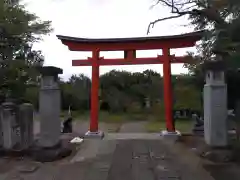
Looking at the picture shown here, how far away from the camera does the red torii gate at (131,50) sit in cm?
1630

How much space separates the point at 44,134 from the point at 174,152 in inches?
160

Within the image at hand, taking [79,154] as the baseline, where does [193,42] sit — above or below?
above

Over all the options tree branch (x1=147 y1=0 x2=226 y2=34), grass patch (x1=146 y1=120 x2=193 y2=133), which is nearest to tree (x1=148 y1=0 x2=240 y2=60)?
tree branch (x1=147 y1=0 x2=226 y2=34)

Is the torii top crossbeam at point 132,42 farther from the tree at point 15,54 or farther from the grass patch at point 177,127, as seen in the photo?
the grass patch at point 177,127

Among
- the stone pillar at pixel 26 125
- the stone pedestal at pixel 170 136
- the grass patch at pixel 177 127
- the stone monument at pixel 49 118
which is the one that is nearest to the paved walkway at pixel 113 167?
the stone monument at pixel 49 118

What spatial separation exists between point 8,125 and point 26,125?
76 cm

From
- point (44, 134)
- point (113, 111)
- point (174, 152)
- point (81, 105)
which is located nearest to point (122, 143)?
point (174, 152)

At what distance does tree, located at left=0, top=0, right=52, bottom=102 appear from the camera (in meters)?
13.2

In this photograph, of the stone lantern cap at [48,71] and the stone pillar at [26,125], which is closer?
the stone lantern cap at [48,71]

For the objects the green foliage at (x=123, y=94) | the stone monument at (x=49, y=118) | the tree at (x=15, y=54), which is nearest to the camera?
the stone monument at (x=49, y=118)

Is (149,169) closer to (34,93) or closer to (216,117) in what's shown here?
(216,117)

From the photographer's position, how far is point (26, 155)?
34.7 feet

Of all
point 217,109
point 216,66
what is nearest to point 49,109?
point 217,109

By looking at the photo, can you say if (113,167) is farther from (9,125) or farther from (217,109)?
(9,125)
